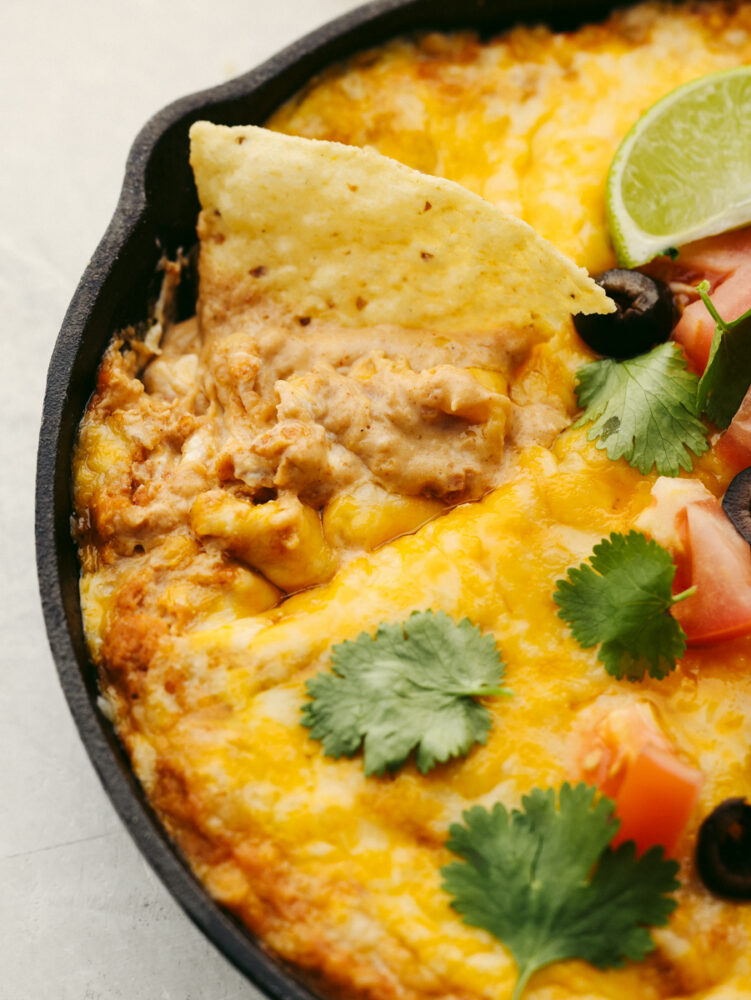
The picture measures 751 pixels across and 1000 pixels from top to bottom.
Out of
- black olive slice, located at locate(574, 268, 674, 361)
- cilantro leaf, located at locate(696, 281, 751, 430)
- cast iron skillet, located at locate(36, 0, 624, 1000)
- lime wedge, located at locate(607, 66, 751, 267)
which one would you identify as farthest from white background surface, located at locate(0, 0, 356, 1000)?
cilantro leaf, located at locate(696, 281, 751, 430)

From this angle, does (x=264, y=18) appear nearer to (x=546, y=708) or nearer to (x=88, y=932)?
(x=546, y=708)

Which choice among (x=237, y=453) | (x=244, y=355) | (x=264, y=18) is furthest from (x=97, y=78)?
(x=237, y=453)

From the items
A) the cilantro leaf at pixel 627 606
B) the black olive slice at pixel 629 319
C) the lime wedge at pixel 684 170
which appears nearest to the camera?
the cilantro leaf at pixel 627 606

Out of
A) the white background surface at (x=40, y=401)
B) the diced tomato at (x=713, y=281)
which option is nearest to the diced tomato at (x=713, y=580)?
the diced tomato at (x=713, y=281)

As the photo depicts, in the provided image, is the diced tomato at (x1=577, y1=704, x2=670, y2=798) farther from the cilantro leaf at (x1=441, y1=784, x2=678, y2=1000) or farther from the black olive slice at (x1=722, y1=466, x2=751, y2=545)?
the black olive slice at (x1=722, y1=466, x2=751, y2=545)

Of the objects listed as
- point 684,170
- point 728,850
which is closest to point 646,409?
point 684,170

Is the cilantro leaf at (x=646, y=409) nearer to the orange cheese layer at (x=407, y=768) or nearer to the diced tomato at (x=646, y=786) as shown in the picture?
the orange cheese layer at (x=407, y=768)
